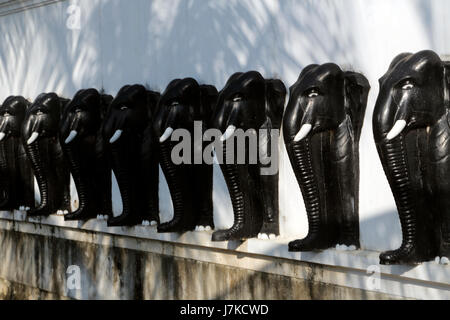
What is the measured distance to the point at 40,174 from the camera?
29.1ft

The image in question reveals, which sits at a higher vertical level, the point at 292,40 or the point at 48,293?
the point at 292,40

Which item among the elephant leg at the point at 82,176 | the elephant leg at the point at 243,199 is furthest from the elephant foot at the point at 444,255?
the elephant leg at the point at 82,176

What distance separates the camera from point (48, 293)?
932 cm

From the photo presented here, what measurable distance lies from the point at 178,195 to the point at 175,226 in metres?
0.26

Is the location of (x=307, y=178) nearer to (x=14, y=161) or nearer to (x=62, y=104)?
(x=62, y=104)

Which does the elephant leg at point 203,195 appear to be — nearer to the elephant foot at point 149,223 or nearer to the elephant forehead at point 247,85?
the elephant foot at point 149,223

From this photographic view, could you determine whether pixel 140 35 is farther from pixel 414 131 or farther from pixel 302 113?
pixel 414 131

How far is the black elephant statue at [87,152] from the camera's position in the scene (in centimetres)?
819

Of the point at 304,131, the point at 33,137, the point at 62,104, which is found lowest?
the point at 304,131

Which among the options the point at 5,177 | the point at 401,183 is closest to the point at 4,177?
the point at 5,177

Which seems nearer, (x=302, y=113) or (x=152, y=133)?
(x=302, y=113)

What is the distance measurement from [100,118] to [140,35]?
1022mm

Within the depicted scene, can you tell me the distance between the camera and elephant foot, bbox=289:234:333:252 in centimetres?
575
